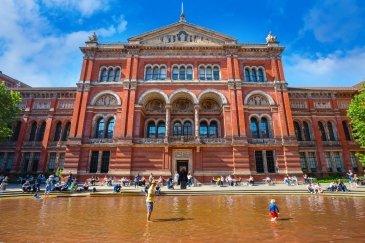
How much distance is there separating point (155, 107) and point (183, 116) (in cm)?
471

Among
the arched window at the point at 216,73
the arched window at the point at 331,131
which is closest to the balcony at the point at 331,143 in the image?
the arched window at the point at 331,131

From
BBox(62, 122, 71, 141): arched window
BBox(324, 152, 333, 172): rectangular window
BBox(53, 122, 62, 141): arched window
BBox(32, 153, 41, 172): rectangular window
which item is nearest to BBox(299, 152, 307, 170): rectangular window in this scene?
BBox(324, 152, 333, 172): rectangular window

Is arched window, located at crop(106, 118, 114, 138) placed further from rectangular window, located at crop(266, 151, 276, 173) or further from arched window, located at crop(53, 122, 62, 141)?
rectangular window, located at crop(266, 151, 276, 173)

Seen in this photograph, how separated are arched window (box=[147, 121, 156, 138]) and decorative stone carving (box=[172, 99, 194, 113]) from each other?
3832 mm

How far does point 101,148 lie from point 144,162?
246 inches

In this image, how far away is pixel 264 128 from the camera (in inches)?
1264

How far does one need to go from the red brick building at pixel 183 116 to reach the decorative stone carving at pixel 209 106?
16 cm

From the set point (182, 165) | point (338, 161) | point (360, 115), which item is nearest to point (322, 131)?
point (338, 161)

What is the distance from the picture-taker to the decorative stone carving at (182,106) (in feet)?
112

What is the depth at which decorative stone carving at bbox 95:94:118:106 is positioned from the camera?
1275 inches

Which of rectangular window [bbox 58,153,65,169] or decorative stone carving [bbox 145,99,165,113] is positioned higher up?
decorative stone carving [bbox 145,99,165,113]

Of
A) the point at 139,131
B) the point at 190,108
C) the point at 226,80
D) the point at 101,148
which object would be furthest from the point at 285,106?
the point at 101,148

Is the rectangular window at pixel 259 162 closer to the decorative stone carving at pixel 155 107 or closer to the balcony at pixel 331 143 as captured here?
the balcony at pixel 331 143

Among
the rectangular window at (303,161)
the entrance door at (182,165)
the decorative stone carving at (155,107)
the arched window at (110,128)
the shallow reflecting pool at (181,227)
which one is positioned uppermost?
the decorative stone carving at (155,107)
